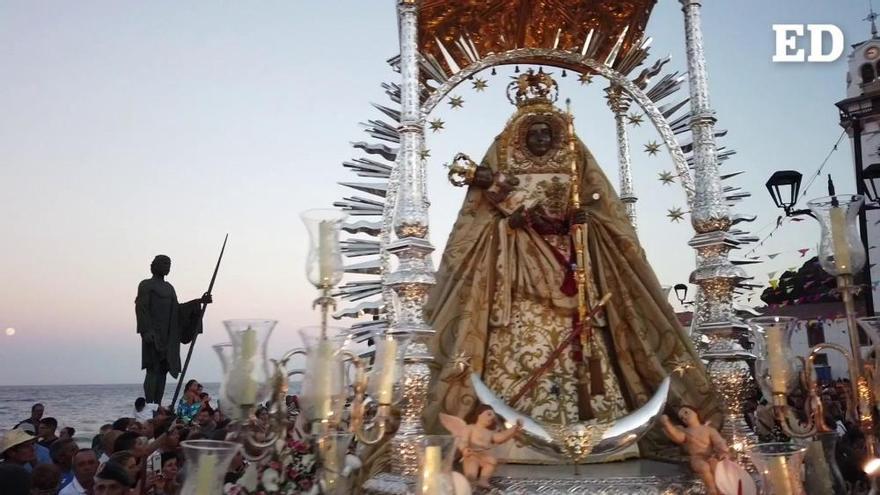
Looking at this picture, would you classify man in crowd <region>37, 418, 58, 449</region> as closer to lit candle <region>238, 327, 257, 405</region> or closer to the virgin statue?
the virgin statue

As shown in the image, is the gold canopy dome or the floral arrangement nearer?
the floral arrangement

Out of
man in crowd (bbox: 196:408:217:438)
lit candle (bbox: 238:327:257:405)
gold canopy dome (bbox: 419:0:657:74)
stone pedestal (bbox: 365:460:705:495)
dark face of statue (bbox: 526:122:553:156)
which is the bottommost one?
stone pedestal (bbox: 365:460:705:495)

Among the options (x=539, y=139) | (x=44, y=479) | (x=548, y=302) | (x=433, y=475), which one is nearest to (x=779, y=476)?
(x=433, y=475)

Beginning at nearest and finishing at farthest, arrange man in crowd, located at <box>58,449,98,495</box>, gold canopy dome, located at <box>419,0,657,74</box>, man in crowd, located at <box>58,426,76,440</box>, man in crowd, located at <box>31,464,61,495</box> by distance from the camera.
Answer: man in crowd, located at <box>31,464,61,495</box>, man in crowd, located at <box>58,449,98,495</box>, man in crowd, located at <box>58,426,76,440</box>, gold canopy dome, located at <box>419,0,657,74</box>

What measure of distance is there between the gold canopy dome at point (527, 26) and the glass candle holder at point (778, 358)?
Result: 16.7 ft

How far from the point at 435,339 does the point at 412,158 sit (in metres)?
1.71

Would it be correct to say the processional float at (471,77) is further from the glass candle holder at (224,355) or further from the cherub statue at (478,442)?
the glass candle holder at (224,355)

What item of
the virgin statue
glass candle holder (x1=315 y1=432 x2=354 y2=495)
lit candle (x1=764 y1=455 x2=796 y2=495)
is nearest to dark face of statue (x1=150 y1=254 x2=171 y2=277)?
the virgin statue

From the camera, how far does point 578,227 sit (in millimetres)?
7031

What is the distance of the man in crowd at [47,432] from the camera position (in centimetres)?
668

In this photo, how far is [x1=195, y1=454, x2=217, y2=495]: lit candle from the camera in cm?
212

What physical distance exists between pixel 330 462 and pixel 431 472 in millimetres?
1308

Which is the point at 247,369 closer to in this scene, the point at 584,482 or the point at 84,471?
the point at 84,471

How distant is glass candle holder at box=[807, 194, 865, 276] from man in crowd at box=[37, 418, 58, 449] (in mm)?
6529
